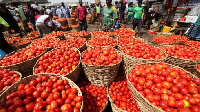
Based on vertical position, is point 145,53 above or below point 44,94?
above

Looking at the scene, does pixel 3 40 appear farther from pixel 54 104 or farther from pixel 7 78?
pixel 54 104

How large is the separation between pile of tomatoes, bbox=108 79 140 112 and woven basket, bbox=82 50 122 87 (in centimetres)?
24

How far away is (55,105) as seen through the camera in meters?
1.57

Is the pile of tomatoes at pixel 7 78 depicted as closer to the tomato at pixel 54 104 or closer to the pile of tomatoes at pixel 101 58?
the tomato at pixel 54 104

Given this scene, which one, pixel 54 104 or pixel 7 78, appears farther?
pixel 7 78

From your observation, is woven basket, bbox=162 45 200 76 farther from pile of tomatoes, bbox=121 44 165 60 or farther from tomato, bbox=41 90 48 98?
tomato, bbox=41 90 48 98

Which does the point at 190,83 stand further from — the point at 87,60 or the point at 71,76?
the point at 71,76

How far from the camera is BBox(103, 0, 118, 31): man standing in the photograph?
559 centimetres

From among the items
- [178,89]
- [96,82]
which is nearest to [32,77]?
[96,82]

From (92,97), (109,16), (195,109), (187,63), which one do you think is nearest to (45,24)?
(109,16)

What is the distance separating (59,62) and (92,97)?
1.30 meters

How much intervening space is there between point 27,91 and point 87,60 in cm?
148

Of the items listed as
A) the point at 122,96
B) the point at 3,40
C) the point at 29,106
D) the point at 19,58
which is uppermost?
the point at 3,40

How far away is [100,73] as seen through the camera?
252 cm
